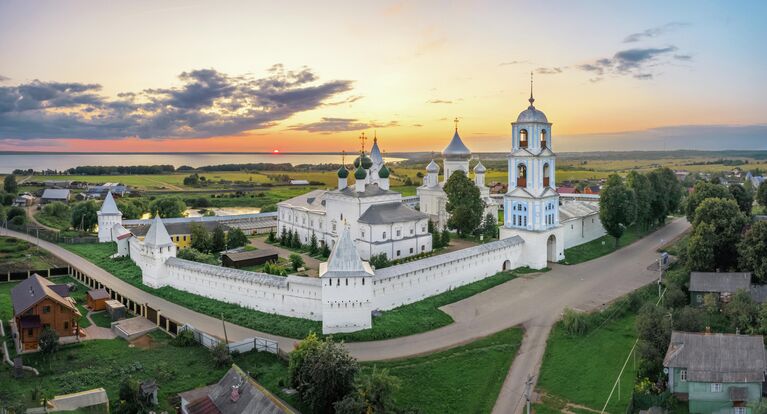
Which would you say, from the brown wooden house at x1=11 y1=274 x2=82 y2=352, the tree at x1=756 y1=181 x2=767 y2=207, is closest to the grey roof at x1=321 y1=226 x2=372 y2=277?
the brown wooden house at x1=11 y1=274 x2=82 y2=352

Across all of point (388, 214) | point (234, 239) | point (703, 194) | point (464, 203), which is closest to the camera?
point (388, 214)

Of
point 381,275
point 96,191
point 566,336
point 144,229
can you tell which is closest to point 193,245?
point 144,229

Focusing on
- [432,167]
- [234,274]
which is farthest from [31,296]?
[432,167]

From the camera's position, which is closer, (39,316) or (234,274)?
(39,316)

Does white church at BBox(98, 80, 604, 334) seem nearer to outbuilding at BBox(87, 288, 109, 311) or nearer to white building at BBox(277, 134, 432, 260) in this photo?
white building at BBox(277, 134, 432, 260)

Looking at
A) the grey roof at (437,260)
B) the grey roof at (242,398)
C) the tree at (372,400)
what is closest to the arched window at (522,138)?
the grey roof at (437,260)

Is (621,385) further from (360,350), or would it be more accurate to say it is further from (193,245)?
(193,245)

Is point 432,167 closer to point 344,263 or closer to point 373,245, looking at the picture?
point 373,245

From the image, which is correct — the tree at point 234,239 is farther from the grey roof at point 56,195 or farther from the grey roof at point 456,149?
the grey roof at point 56,195
